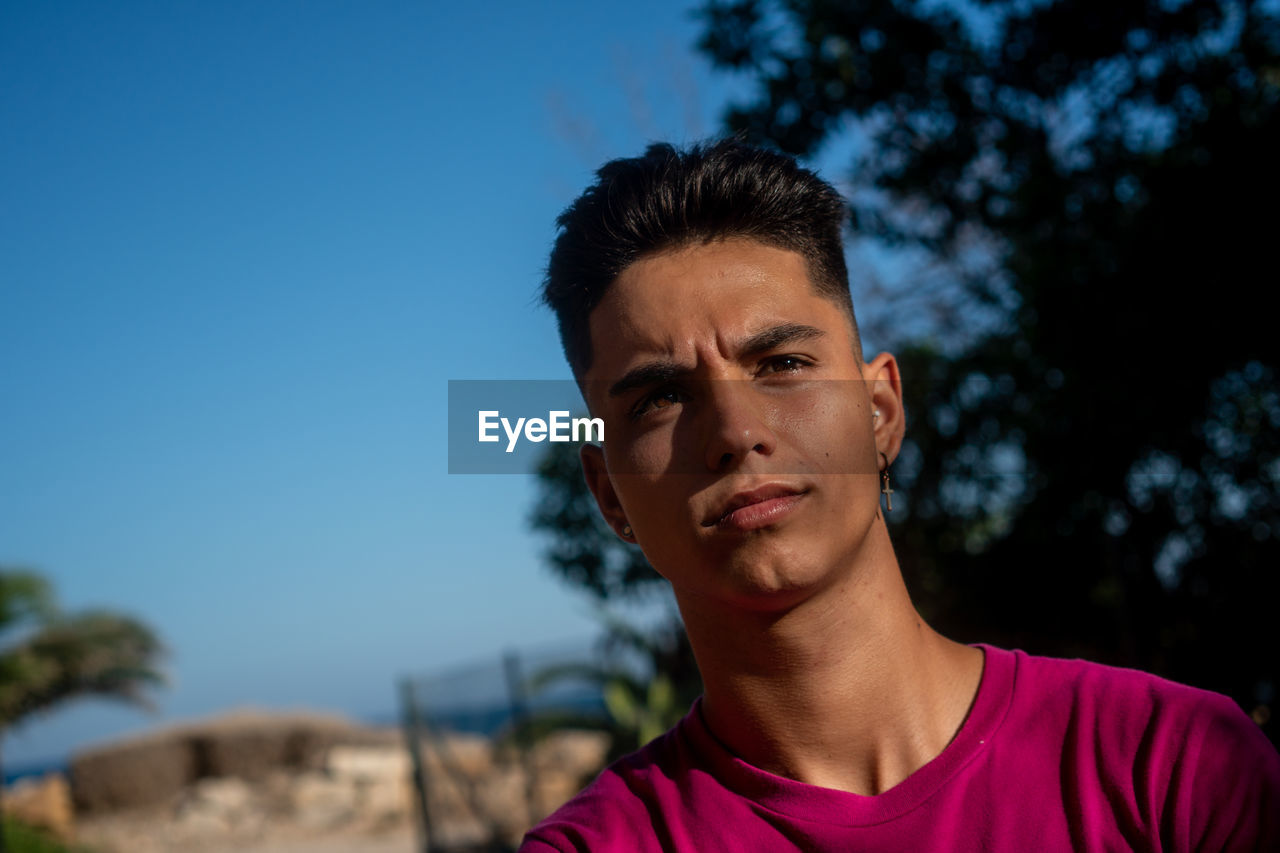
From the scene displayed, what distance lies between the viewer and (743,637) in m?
1.73

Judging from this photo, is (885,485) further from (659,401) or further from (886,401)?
(659,401)

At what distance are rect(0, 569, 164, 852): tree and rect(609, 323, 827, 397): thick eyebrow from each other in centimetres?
1147

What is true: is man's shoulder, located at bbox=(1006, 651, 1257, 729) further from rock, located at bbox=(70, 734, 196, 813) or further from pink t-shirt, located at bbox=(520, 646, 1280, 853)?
rock, located at bbox=(70, 734, 196, 813)

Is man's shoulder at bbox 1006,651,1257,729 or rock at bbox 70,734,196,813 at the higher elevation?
man's shoulder at bbox 1006,651,1257,729

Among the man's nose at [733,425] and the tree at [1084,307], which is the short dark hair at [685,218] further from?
the tree at [1084,307]

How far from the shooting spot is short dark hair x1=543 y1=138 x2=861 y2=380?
188 centimetres

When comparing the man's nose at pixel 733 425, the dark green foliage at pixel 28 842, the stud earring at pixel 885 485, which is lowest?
the dark green foliage at pixel 28 842

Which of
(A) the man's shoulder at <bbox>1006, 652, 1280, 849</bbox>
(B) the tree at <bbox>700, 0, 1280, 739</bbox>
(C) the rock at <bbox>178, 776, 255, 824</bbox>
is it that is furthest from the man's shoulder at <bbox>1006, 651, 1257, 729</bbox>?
(C) the rock at <bbox>178, 776, 255, 824</bbox>

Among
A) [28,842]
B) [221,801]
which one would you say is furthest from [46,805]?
[28,842]

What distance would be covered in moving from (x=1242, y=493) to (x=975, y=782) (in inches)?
253

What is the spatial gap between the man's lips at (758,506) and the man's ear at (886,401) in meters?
0.35

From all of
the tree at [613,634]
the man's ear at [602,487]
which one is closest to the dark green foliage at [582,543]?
the tree at [613,634]

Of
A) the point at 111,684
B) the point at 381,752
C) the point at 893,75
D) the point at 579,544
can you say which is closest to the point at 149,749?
the point at 381,752

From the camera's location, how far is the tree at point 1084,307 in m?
6.23
